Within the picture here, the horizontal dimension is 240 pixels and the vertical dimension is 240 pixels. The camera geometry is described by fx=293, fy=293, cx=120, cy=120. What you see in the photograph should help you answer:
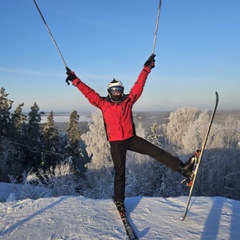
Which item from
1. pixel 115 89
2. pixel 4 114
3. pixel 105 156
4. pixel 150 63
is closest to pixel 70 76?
pixel 115 89

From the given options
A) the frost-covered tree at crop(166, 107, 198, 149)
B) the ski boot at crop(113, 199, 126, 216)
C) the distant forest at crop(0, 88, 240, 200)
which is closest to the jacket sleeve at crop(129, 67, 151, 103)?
the ski boot at crop(113, 199, 126, 216)

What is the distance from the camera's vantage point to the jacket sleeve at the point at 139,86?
524 centimetres

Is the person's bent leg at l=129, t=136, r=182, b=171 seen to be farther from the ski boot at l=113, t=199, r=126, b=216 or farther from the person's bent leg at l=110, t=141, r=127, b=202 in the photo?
the ski boot at l=113, t=199, r=126, b=216

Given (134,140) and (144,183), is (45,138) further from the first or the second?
(134,140)

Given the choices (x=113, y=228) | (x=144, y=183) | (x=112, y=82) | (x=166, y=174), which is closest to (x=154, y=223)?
(x=113, y=228)

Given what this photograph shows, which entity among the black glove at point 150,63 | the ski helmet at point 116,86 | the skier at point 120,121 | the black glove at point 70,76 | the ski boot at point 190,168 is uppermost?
the black glove at point 150,63

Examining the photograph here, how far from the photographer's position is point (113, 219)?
16.2 ft

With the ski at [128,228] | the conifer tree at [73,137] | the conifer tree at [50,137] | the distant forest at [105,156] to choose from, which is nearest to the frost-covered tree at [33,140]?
the distant forest at [105,156]

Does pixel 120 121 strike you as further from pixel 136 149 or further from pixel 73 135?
pixel 73 135

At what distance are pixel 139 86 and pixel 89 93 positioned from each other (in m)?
0.90

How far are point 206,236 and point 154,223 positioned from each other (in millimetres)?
871

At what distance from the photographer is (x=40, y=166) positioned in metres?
38.5

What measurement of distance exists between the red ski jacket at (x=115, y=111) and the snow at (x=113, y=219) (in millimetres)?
1399

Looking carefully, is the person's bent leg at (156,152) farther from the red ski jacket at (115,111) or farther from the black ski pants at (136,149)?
the red ski jacket at (115,111)
